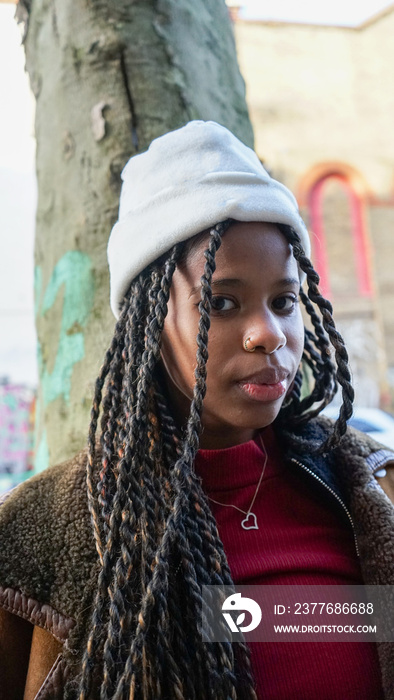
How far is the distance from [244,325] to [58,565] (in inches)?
25.9

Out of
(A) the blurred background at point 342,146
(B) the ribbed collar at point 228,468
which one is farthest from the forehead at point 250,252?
(A) the blurred background at point 342,146

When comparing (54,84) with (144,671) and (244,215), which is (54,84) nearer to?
(244,215)

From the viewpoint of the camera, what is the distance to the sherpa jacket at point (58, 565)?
3.87ft

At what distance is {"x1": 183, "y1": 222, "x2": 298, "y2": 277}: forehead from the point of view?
1291mm

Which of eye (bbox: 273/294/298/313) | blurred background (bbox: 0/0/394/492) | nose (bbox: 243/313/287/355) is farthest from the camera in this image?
blurred background (bbox: 0/0/394/492)

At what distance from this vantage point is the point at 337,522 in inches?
57.7

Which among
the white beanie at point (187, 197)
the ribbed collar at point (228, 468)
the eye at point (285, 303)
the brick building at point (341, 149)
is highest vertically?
the brick building at point (341, 149)

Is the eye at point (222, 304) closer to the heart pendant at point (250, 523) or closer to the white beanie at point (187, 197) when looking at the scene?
the white beanie at point (187, 197)

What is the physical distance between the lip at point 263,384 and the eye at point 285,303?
16cm

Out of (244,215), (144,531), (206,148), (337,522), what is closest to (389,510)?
(337,522)

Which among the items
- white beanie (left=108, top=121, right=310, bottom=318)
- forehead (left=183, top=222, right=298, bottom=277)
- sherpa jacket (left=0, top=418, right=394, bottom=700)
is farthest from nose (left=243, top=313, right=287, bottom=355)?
sherpa jacket (left=0, top=418, right=394, bottom=700)

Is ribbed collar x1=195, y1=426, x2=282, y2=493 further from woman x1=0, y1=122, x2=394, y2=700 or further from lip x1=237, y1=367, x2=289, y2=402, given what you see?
lip x1=237, y1=367, x2=289, y2=402

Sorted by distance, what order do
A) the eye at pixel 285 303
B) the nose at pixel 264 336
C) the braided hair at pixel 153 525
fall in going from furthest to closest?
the eye at pixel 285 303 → the nose at pixel 264 336 → the braided hair at pixel 153 525

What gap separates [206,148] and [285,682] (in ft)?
4.03
